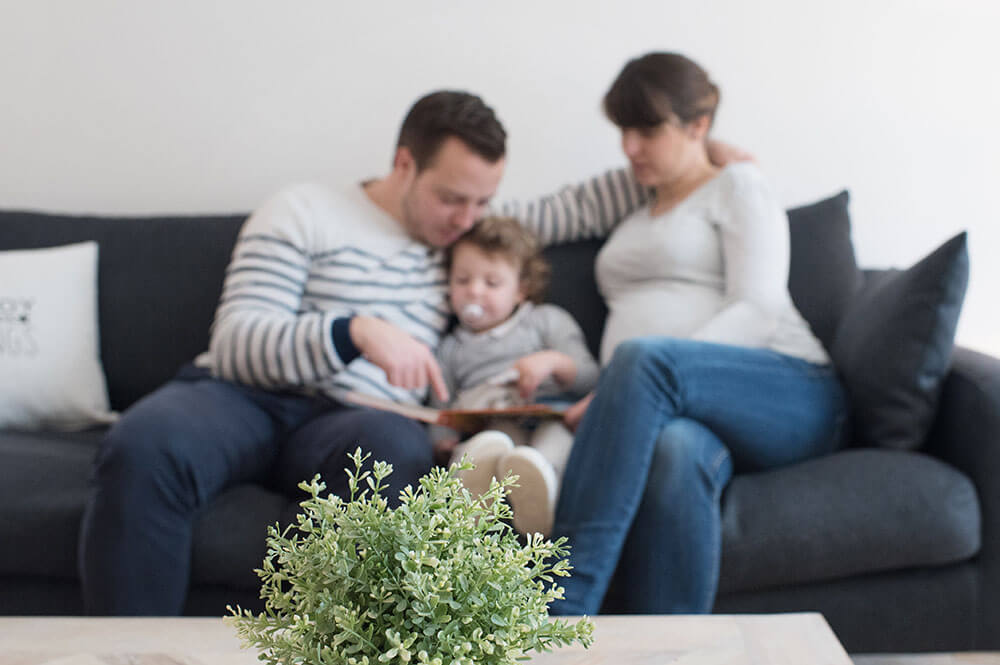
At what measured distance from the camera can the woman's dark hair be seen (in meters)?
1.79

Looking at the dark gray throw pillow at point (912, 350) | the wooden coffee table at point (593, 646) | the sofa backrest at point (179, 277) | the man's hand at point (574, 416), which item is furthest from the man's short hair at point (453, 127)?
the wooden coffee table at point (593, 646)

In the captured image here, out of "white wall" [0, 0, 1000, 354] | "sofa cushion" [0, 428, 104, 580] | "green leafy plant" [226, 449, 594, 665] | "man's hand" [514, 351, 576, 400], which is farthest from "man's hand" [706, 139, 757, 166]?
"green leafy plant" [226, 449, 594, 665]

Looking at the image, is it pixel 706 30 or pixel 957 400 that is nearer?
pixel 957 400

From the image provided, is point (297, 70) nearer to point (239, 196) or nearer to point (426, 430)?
point (239, 196)

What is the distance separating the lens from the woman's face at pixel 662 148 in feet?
5.98

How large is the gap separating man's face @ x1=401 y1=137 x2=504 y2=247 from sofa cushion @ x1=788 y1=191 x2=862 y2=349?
2.24 ft

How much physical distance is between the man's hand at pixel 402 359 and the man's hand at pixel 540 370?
0.23m

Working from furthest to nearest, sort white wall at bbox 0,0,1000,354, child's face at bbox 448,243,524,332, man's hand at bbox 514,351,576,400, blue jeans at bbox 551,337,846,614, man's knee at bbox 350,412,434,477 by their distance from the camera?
white wall at bbox 0,0,1000,354 → child's face at bbox 448,243,524,332 → man's hand at bbox 514,351,576,400 → man's knee at bbox 350,412,434,477 → blue jeans at bbox 551,337,846,614

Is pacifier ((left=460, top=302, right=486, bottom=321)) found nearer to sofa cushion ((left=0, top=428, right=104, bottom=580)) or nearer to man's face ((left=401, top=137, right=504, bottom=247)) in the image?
man's face ((left=401, top=137, right=504, bottom=247))

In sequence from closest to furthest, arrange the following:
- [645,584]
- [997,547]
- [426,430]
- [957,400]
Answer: [645,584] < [997,547] < [957,400] < [426,430]

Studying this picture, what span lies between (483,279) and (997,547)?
1.02m

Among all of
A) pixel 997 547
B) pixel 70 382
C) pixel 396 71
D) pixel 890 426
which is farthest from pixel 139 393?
pixel 997 547

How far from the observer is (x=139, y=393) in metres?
2.02

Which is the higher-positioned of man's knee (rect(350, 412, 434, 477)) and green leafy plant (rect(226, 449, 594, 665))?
green leafy plant (rect(226, 449, 594, 665))
